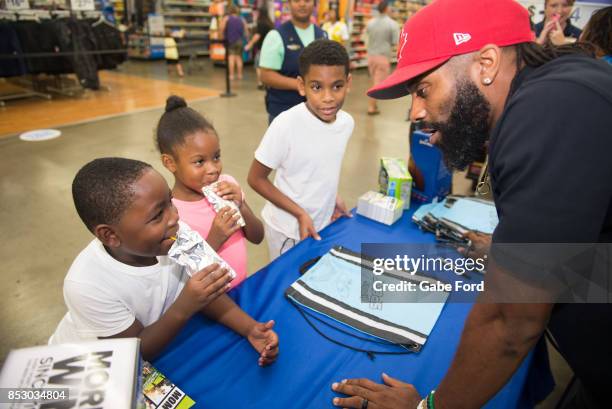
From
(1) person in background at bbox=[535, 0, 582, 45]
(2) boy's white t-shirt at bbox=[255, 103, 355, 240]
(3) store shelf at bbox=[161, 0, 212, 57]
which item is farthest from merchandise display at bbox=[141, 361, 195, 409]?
→ (3) store shelf at bbox=[161, 0, 212, 57]

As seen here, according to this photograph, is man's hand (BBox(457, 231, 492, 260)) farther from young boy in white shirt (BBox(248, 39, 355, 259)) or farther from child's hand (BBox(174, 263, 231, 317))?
child's hand (BBox(174, 263, 231, 317))

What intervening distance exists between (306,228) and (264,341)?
2.08ft

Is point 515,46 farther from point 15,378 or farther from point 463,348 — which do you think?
point 15,378

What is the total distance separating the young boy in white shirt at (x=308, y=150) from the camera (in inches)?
62.2

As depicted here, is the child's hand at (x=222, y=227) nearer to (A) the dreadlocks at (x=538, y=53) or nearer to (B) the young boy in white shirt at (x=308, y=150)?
(B) the young boy in white shirt at (x=308, y=150)

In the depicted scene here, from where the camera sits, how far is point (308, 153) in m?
1.63

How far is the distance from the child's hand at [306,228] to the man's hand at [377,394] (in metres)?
0.70

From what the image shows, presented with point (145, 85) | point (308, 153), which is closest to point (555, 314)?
point (308, 153)

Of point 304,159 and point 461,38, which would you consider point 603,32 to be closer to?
point 304,159

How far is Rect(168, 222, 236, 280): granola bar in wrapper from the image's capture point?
95 cm

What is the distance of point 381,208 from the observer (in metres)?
1.64

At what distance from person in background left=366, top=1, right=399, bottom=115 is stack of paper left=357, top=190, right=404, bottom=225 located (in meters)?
5.18

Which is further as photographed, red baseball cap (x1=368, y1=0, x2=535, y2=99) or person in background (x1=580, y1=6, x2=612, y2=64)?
person in background (x1=580, y1=6, x2=612, y2=64)

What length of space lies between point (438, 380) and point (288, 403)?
38 centimetres
